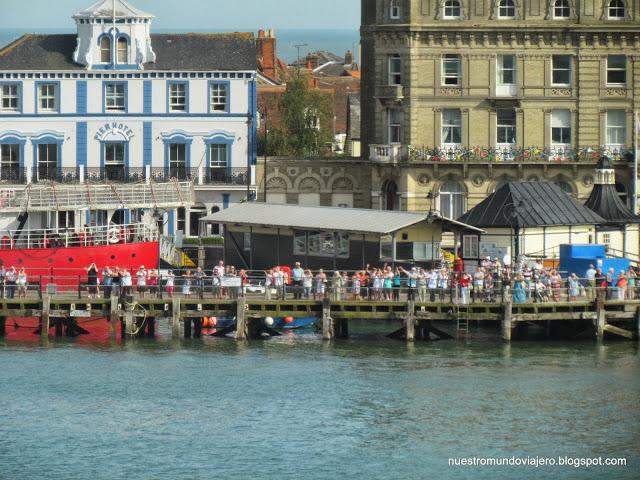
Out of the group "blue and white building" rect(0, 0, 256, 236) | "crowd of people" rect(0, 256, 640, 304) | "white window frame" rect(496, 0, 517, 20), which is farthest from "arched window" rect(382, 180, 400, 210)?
"crowd of people" rect(0, 256, 640, 304)

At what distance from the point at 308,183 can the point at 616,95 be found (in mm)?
15782

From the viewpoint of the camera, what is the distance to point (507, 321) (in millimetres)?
75750

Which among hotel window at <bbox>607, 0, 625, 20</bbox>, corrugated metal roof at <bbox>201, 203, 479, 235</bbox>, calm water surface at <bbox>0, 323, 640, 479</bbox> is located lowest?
calm water surface at <bbox>0, 323, 640, 479</bbox>

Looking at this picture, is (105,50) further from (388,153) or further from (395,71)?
(388,153)

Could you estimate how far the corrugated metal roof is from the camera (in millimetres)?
80500

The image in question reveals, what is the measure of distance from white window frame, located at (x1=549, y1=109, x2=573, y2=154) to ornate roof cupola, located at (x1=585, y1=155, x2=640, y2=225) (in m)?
7.98

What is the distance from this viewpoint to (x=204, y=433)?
61.8m

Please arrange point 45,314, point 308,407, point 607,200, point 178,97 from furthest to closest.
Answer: point 178,97, point 607,200, point 45,314, point 308,407

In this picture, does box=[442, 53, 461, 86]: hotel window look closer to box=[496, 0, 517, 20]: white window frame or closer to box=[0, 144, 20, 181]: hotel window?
box=[496, 0, 517, 20]: white window frame

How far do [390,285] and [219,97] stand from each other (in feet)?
90.1

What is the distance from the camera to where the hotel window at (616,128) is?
9875 centimetres

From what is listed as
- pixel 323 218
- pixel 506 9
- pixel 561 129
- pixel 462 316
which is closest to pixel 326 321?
pixel 462 316

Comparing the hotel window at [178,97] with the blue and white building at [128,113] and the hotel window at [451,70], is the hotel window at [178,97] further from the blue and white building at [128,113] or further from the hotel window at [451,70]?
the hotel window at [451,70]

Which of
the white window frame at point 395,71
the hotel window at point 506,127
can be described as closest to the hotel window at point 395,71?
the white window frame at point 395,71
